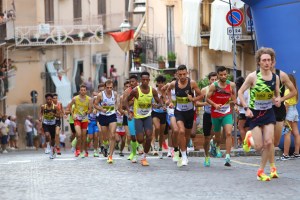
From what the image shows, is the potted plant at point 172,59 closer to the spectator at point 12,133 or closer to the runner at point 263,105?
the spectator at point 12,133

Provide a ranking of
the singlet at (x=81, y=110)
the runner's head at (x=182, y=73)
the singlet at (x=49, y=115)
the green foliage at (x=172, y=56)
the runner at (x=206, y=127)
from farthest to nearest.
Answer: the green foliage at (x=172, y=56), the singlet at (x=49, y=115), the singlet at (x=81, y=110), the runner at (x=206, y=127), the runner's head at (x=182, y=73)

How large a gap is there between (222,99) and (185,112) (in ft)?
2.58

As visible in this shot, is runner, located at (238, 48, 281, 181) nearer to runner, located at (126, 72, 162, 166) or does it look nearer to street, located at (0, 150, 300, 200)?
street, located at (0, 150, 300, 200)

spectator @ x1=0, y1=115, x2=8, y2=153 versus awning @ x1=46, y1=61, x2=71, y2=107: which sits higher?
awning @ x1=46, y1=61, x2=71, y2=107

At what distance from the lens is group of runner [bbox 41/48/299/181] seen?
667 inches

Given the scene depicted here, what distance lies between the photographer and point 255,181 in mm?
16547

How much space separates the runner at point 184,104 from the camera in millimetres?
20953

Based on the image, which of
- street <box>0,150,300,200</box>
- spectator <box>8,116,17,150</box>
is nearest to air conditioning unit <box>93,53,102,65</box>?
spectator <box>8,116,17,150</box>

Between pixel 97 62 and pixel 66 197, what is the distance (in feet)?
148

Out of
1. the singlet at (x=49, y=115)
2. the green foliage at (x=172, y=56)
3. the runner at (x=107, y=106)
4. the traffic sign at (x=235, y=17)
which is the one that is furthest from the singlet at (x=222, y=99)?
the green foliage at (x=172, y=56)

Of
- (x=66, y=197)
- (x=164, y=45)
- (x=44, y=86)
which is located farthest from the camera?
(x=44, y=86)

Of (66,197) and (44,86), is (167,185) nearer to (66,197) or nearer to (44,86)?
(66,197)

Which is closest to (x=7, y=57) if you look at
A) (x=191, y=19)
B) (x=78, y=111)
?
(x=191, y=19)

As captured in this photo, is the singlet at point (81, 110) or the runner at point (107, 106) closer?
the runner at point (107, 106)
